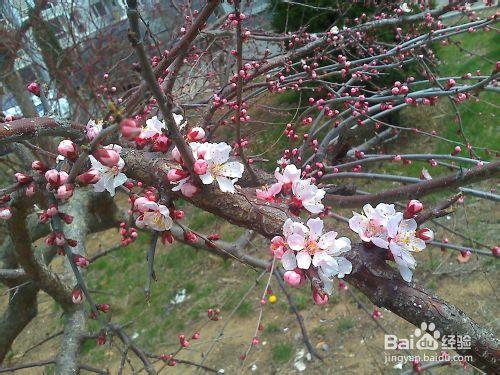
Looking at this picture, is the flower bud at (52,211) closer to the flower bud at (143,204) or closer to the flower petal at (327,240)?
the flower bud at (143,204)

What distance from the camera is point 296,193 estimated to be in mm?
1430

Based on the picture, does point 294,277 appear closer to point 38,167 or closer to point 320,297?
point 320,297

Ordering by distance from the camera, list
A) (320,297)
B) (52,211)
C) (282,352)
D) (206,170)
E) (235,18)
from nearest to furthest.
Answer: (320,297) < (206,170) < (52,211) < (235,18) < (282,352)

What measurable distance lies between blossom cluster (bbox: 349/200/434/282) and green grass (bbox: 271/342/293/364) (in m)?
3.12

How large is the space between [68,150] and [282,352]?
11.0 ft

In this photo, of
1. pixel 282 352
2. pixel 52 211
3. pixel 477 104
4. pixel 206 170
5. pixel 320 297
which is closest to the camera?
pixel 320 297

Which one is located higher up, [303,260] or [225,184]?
[225,184]

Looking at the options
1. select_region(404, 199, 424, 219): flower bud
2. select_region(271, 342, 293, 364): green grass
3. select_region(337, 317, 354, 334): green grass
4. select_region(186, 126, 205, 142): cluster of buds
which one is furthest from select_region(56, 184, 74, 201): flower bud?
select_region(337, 317, 354, 334): green grass

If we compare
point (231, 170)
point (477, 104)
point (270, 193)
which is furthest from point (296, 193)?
point (477, 104)

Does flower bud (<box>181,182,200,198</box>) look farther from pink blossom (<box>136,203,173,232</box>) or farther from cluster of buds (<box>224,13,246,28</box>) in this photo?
cluster of buds (<box>224,13,246,28</box>)

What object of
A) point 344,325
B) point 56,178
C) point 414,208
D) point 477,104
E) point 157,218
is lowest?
point 344,325

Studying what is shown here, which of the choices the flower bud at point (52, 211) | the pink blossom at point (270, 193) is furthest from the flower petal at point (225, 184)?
the flower bud at point (52, 211)

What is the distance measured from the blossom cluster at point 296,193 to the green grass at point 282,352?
3021 mm

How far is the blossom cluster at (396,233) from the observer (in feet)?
4.08
